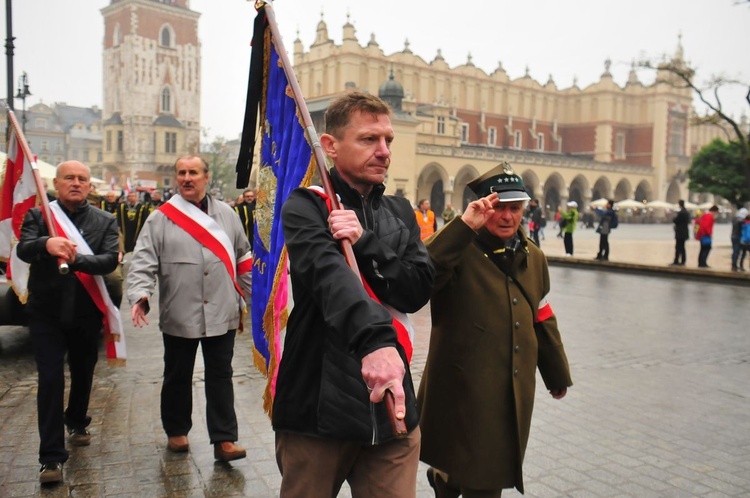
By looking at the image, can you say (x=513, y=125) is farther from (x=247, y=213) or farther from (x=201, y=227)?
(x=201, y=227)

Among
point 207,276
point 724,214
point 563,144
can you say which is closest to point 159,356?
point 207,276

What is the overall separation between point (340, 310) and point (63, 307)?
2.91 m

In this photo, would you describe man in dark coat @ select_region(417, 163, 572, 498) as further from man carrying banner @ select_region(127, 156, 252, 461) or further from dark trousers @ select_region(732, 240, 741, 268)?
dark trousers @ select_region(732, 240, 741, 268)

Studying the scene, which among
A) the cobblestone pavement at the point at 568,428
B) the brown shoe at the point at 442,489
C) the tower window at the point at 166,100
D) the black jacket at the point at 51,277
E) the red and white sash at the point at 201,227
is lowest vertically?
the cobblestone pavement at the point at 568,428

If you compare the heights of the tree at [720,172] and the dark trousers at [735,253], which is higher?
the tree at [720,172]

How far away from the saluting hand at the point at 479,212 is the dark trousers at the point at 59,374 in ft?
9.21

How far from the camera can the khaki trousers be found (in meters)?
2.41

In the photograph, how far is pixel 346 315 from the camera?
2.10 metres

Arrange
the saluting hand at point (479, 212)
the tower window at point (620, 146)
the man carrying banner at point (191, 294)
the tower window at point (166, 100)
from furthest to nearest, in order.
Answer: the tower window at point (166, 100), the tower window at point (620, 146), the man carrying banner at point (191, 294), the saluting hand at point (479, 212)

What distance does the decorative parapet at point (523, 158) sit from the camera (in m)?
58.8

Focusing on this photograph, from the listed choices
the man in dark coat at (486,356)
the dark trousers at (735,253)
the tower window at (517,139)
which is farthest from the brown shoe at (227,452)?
the tower window at (517,139)

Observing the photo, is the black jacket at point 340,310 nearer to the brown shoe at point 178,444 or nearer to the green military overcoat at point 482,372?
the green military overcoat at point 482,372

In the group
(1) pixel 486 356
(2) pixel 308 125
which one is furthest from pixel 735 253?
(2) pixel 308 125

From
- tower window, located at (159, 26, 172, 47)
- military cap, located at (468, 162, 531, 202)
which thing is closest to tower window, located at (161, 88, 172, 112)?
tower window, located at (159, 26, 172, 47)
